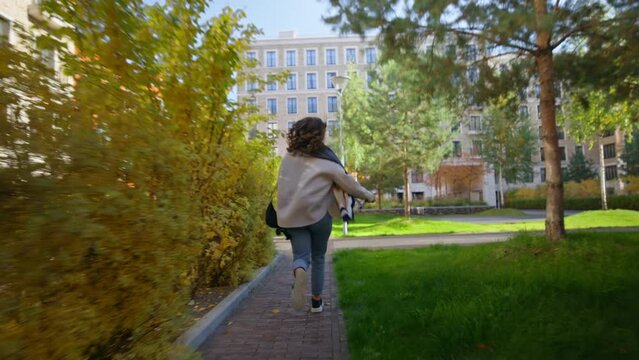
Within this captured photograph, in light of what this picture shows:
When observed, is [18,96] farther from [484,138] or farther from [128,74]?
[484,138]

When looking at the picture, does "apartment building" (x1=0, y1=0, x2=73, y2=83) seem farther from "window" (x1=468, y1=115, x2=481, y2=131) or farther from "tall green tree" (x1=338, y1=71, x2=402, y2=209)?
"tall green tree" (x1=338, y1=71, x2=402, y2=209)

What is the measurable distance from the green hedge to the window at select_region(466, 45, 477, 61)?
29.9m

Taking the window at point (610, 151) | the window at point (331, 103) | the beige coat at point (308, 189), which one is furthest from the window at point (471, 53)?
the window at point (610, 151)

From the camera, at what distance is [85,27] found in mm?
2412

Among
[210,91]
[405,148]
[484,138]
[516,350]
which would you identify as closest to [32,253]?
[516,350]

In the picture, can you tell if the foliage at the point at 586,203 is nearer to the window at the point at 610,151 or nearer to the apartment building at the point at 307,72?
the window at the point at 610,151

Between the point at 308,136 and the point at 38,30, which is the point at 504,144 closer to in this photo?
the point at 308,136

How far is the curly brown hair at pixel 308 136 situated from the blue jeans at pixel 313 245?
69 cm

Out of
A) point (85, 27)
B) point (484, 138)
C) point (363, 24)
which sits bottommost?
point (85, 27)

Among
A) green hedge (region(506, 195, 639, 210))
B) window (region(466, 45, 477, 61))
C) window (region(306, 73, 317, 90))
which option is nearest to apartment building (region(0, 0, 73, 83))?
window (region(466, 45, 477, 61))

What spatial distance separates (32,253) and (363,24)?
5.54 metres

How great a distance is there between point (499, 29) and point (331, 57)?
64019 millimetres

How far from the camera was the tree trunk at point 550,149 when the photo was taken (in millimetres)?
6965

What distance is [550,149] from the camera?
716 centimetres
